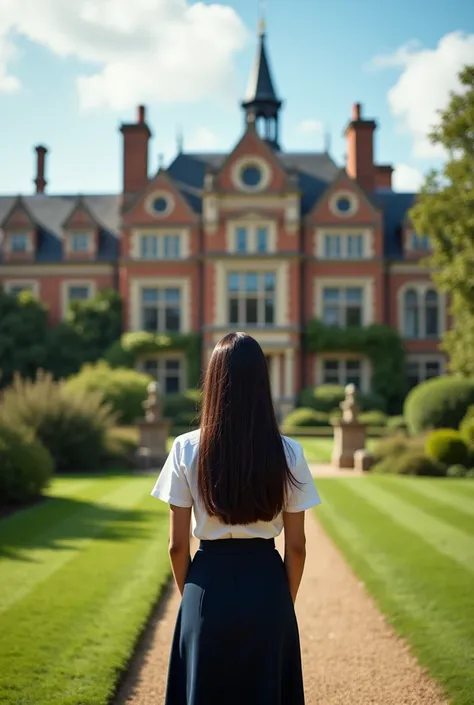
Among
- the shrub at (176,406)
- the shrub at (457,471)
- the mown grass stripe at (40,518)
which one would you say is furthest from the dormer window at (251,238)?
the mown grass stripe at (40,518)

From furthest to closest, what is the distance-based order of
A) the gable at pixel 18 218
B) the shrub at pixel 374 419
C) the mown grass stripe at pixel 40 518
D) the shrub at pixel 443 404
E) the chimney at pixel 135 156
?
the chimney at pixel 135 156 → the gable at pixel 18 218 → the shrub at pixel 374 419 → the shrub at pixel 443 404 → the mown grass stripe at pixel 40 518

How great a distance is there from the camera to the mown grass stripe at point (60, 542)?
21.1ft

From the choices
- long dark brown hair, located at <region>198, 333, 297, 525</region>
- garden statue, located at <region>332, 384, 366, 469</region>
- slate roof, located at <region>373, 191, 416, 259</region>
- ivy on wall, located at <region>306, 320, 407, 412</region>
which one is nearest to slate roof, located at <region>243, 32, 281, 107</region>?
slate roof, located at <region>373, 191, 416, 259</region>

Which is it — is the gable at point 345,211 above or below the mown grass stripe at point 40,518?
above

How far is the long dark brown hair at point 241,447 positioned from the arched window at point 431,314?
31603mm

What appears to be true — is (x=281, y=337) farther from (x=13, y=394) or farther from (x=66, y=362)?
(x=13, y=394)

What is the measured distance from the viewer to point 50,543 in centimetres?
822

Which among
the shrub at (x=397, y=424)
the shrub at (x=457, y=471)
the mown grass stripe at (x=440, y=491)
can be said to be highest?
the mown grass stripe at (x=440, y=491)

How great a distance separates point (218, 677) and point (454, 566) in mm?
4930

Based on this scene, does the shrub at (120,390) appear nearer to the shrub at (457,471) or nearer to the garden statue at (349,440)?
the garden statue at (349,440)

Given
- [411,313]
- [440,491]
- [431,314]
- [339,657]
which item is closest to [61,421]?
[440,491]

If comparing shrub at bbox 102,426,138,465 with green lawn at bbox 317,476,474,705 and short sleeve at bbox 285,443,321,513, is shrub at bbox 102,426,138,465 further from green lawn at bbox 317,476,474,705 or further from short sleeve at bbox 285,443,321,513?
short sleeve at bbox 285,443,321,513

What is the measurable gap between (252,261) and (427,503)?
21.6m

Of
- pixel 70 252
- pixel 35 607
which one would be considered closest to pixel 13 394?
pixel 35 607
